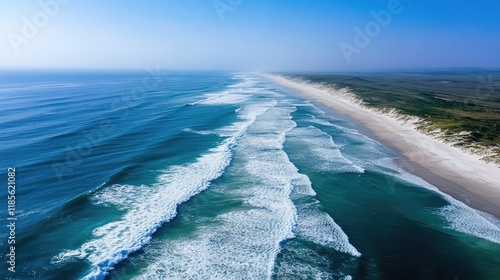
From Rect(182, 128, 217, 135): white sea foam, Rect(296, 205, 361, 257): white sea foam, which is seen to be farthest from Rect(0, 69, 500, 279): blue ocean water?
Rect(182, 128, 217, 135): white sea foam

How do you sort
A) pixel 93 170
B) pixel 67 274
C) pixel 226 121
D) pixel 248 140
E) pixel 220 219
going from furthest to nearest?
pixel 226 121 < pixel 248 140 < pixel 93 170 < pixel 220 219 < pixel 67 274

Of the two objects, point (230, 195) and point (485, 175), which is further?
point (485, 175)

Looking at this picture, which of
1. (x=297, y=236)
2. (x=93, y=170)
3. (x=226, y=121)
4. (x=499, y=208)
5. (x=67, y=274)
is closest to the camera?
(x=67, y=274)

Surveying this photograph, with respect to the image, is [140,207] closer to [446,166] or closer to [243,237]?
[243,237]

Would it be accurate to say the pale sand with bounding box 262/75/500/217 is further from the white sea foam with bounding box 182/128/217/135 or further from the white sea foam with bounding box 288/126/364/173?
the white sea foam with bounding box 182/128/217/135

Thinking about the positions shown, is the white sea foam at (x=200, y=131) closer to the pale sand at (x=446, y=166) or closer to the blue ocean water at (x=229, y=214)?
the blue ocean water at (x=229, y=214)

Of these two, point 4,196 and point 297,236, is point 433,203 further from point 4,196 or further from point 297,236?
point 4,196

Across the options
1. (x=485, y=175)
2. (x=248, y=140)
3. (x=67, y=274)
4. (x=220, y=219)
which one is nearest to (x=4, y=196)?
(x=67, y=274)
